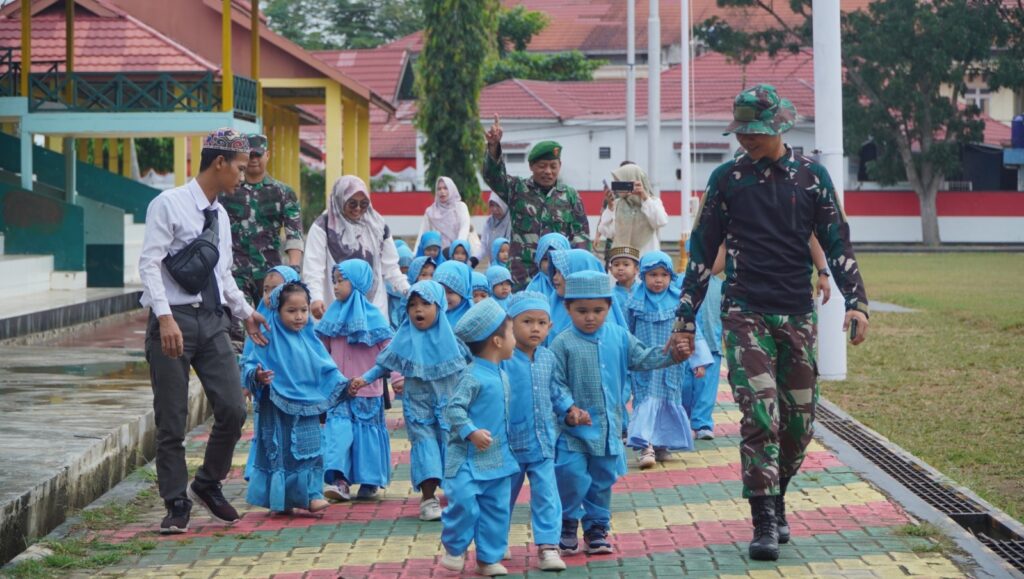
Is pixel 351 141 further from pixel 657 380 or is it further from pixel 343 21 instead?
pixel 343 21

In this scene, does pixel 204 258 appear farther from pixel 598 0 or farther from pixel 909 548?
pixel 598 0

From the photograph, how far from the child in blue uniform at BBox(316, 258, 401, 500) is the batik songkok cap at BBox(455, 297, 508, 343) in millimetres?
1451

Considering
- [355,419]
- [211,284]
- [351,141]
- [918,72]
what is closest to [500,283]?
[355,419]

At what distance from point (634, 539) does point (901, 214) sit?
49595mm

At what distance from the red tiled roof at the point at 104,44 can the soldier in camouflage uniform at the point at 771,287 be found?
15.8 metres

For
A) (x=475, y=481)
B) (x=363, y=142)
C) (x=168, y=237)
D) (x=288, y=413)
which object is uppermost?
(x=363, y=142)

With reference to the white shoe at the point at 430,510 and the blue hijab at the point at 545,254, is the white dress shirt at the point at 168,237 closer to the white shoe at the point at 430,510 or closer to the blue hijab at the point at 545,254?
the white shoe at the point at 430,510

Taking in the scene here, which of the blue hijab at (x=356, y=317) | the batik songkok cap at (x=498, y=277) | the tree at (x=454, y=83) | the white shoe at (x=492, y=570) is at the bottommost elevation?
the white shoe at (x=492, y=570)

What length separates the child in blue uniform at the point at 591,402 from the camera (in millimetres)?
6938

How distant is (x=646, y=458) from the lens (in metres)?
9.52

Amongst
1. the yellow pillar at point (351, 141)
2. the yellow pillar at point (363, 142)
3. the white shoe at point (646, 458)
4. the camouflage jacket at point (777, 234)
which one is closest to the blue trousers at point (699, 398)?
the white shoe at point (646, 458)

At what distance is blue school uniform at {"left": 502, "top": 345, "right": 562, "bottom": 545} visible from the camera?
658 cm

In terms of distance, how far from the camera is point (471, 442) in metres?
6.50

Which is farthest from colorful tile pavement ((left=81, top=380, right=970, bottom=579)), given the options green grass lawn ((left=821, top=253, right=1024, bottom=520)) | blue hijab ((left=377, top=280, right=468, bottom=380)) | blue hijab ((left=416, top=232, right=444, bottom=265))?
blue hijab ((left=416, top=232, right=444, bottom=265))
